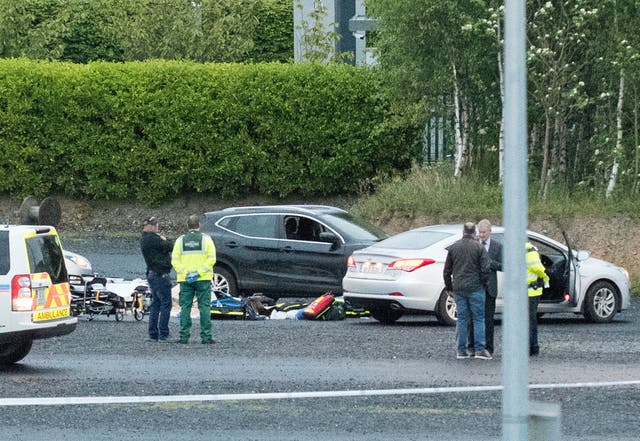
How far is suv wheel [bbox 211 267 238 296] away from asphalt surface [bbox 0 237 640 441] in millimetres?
1980

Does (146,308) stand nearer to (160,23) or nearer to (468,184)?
(468,184)

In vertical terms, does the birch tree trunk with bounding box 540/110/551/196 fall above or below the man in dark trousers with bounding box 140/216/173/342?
above

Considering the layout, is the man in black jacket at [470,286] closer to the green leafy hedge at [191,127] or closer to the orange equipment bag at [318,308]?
the orange equipment bag at [318,308]

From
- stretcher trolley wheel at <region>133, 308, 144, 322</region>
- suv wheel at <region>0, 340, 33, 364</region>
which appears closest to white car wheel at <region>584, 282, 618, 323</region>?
stretcher trolley wheel at <region>133, 308, 144, 322</region>

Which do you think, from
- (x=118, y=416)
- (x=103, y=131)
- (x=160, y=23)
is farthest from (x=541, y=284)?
(x=160, y=23)

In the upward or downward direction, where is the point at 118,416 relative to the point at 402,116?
downward

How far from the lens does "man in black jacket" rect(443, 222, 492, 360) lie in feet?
54.4

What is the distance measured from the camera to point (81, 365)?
1573 cm

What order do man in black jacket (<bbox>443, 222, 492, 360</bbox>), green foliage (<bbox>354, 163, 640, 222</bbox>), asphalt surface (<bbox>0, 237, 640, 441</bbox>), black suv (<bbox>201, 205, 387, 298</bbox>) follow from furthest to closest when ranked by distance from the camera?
green foliage (<bbox>354, 163, 640, 222</bbox>)
black suv (<bbox>201, 205, 387, 298</bbox>)
man in black jacket (<bbox>443, 222, 492, 360</bbox>)
asphalt surface (<bbox>0, 237, 640, 441</bbox>)

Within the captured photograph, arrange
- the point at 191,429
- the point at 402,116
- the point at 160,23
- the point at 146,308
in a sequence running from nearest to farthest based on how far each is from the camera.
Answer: the point at 191,429, the point at 146,308, the point at 402,116, the point at 160,23

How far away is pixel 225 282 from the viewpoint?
74.6 ft

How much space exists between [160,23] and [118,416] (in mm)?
24261

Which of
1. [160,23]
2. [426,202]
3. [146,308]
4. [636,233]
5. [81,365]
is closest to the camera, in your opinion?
[81,365]

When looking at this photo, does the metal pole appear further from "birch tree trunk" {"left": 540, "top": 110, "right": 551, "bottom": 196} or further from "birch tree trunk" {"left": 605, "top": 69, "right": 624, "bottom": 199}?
"birch tree trunk" {"left": 540, "top": 110, "right": 551, "bottom": 196}
